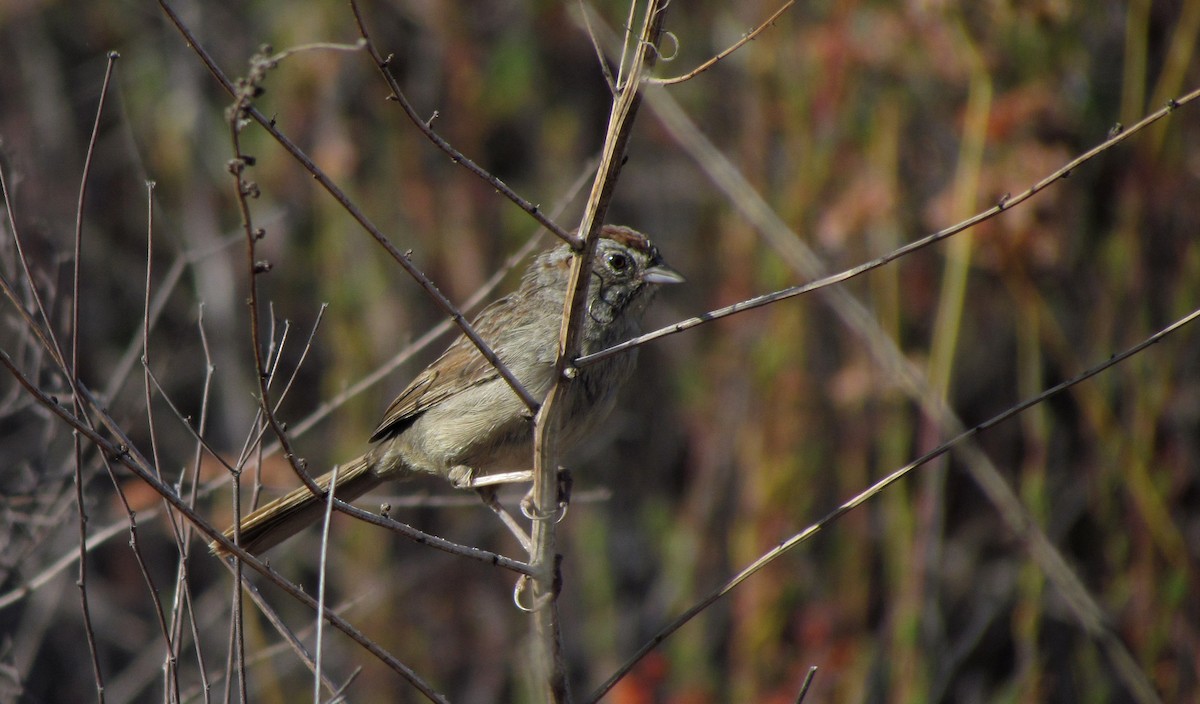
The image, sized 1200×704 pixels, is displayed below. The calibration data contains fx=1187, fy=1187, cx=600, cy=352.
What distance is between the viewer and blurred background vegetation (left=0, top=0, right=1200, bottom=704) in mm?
4984

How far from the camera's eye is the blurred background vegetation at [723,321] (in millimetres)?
4984

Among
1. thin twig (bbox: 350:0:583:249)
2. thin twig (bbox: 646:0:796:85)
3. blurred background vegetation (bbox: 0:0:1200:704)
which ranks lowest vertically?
blurred background vegetation (bbox: 0:0:1200:704)

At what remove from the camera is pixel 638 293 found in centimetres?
390

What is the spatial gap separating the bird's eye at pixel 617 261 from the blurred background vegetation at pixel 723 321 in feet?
2.76

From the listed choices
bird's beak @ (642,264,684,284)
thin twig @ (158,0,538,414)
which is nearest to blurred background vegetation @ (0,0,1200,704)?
bird's beak @ (642,264,684,284)

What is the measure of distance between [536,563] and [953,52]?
138 inches

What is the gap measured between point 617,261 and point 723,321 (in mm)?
2507

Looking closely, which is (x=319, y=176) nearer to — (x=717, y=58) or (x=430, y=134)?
(x=430, y=134)

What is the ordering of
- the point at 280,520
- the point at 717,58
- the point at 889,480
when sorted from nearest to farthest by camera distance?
the point at 717,58
the point at 889,480
the point at 280,520

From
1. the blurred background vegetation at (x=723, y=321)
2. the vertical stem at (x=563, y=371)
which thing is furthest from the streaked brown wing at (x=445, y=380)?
the vertical stem at (x=563, y=371)

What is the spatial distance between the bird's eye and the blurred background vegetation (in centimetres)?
84

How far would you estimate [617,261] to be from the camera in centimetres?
390

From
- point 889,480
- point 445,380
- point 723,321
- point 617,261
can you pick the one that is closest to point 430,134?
point 889,480

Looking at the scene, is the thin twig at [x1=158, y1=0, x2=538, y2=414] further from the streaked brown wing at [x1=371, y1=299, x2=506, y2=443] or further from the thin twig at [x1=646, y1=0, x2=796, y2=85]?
the streaked brown wing at [x1=371, y1=299, x2=506, y2=443]
